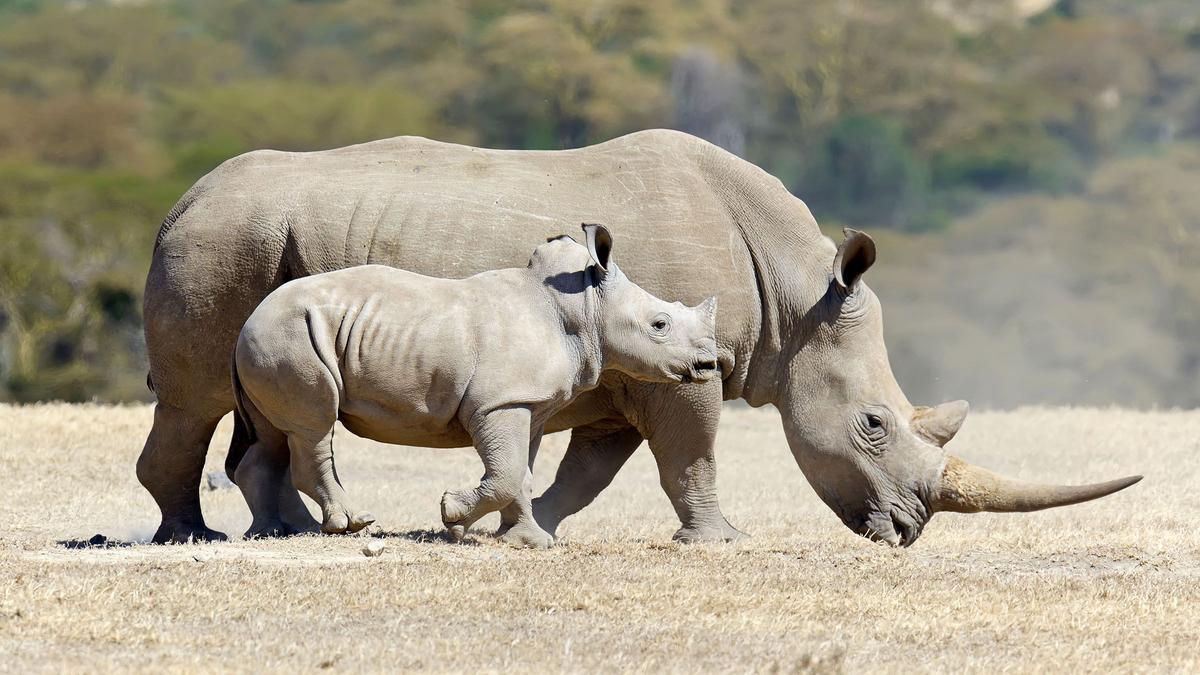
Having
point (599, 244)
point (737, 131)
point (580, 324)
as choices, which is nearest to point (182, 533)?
point (580, 324)

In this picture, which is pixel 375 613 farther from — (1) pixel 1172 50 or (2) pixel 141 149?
(1) pixel 1172 50

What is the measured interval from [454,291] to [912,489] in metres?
2.86

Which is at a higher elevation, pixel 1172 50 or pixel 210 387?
pixel 210 387

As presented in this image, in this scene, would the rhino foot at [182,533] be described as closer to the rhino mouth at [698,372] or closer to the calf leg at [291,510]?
the calf leg at [291,510]

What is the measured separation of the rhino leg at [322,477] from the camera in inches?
369

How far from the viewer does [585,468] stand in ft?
36.2

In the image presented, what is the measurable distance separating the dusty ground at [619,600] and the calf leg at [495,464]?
0.64 ft

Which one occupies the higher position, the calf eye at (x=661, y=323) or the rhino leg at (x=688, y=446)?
the calf eye at (x=661, y=323)

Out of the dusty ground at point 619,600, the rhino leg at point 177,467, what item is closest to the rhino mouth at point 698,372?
the dusty ground at point 619,600

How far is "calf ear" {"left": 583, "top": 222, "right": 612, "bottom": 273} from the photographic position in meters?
9.52

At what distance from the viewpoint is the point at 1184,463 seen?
1538cm

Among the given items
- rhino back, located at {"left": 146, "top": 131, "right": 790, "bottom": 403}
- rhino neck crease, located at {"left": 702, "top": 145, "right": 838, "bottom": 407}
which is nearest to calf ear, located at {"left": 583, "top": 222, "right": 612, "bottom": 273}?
rhino back, located at {"left": 146, "top": 131, "right": 790, "bottom": 403}

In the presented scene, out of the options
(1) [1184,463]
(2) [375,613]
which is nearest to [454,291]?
(2) [375,613]

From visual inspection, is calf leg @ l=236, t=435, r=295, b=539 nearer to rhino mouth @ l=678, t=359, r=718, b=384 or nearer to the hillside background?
rhino mouth @ l=678, t=359, r=718, b=384
